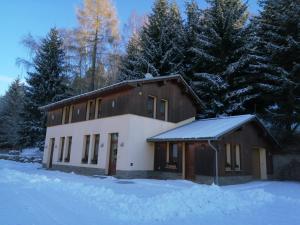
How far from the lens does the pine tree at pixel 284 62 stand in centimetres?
1912

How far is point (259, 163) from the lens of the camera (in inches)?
765

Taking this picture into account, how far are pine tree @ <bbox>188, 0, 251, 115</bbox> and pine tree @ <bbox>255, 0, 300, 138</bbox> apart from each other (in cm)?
180

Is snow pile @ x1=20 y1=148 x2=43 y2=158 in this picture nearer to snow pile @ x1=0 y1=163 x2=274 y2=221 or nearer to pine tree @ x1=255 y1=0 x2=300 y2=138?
snow pile @ x1=0 y1=163 x2=274 y2=221

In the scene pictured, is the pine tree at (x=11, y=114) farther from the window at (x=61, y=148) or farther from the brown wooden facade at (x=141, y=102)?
the brown wooden facade at (x=141, y=102)

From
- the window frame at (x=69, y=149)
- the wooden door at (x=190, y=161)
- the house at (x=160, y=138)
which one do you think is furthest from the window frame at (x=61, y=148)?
the wooden door at (x=190, y=161)

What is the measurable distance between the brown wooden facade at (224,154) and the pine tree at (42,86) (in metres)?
18.6

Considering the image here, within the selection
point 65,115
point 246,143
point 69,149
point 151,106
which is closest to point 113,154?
point 151,106

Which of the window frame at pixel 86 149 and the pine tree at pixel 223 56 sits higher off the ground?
the pine tree at pixel 223 56

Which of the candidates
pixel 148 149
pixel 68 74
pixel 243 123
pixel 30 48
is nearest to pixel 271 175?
pixel 243 123

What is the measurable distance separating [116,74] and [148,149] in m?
16.5

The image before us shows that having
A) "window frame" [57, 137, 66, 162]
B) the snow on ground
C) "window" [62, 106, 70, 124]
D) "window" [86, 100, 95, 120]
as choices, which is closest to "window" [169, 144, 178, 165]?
"window" [86, 100, 95, 120]

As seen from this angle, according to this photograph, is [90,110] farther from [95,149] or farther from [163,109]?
[163,109]

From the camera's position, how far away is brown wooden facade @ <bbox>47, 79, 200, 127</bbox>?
678 inches

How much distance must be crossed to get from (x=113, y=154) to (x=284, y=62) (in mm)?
13230
